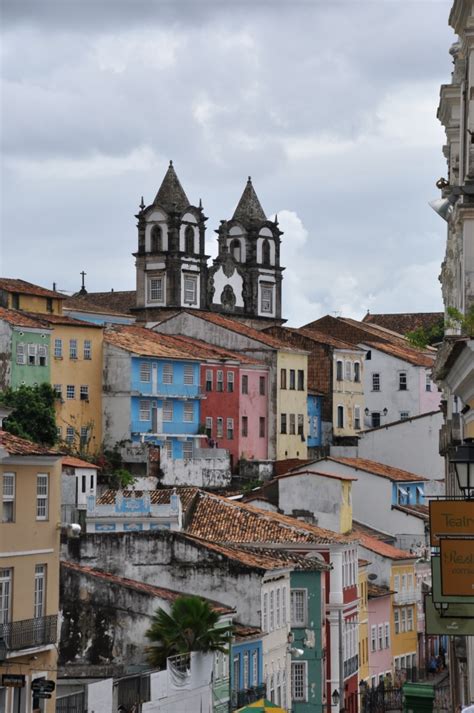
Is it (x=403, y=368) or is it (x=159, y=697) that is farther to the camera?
(x=403, y=368)

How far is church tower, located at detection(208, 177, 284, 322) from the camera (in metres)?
134

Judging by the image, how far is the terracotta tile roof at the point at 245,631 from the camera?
50559 millimetres

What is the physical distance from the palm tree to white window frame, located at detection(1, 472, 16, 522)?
7878 mm

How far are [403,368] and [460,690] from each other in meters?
85.8

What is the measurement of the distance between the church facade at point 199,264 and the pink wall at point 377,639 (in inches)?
2038

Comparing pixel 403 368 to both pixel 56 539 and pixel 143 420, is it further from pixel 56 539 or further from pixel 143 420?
pixel 56 539

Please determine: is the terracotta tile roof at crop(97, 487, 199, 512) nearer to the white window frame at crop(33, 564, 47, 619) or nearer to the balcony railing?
the white window frame at crop(33, 564, 47, 619)

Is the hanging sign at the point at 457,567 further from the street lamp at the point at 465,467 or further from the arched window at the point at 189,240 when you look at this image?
the arched window at the point at 189,240

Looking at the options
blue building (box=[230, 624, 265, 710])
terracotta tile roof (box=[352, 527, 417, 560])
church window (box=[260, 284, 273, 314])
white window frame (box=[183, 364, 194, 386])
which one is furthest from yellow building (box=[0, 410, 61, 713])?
church window (box=[260, 284, 273, 314])

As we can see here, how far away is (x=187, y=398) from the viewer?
97.8 meters

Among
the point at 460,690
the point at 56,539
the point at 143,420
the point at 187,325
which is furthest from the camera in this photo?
the point at 187,325

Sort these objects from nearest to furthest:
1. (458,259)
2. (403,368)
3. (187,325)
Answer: (458,259), (187,325), (403,368)

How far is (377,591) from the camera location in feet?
253

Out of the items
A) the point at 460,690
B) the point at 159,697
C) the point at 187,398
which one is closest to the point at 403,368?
the point at 187,398
